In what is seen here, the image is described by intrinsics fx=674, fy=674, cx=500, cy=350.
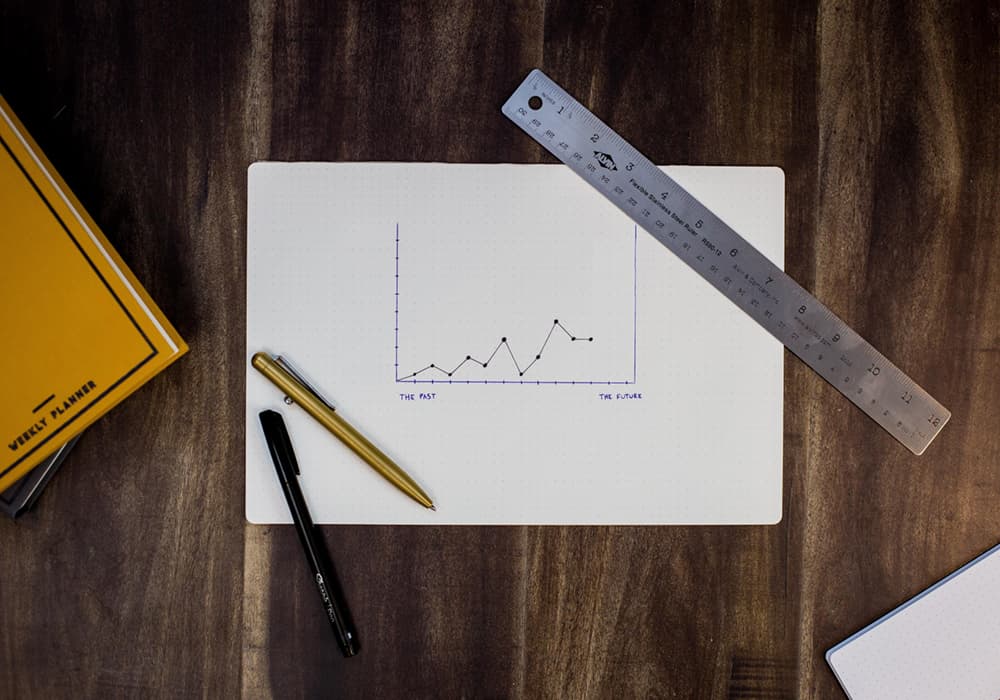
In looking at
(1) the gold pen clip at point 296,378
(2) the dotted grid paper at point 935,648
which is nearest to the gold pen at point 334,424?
(1) the gold pen clip at point 296,378

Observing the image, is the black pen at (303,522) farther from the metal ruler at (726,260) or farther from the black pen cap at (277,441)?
the metal ruler at (726,260)

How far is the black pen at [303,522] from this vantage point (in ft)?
1.89

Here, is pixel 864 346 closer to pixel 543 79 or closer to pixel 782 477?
pixel 782 477

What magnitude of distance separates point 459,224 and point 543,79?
0.48 ft

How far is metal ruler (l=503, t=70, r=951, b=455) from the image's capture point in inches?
23.4

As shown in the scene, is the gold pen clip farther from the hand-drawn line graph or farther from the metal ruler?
the metal ruler

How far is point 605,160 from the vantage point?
60cm

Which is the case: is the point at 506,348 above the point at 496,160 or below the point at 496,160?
below

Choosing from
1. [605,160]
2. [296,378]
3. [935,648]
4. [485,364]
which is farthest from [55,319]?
[935,648]

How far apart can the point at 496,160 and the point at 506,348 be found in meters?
0.17

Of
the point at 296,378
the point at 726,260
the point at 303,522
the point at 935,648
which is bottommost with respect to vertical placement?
the point at 935,648

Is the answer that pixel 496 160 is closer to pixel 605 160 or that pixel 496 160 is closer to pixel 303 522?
pixel 605 160

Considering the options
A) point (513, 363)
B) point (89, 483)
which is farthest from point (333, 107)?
point (89, 483)

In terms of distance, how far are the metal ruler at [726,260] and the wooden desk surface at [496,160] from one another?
0.02 m
